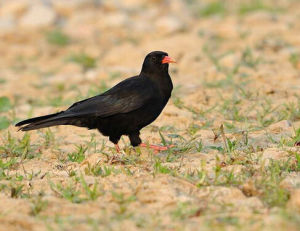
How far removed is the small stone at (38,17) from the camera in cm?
1354

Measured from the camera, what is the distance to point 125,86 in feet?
17.9

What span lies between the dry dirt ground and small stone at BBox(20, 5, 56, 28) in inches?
1.2

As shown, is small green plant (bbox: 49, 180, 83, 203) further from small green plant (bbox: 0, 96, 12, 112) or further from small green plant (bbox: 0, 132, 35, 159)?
small green plant (bbox: 0, 96, 12, 112)

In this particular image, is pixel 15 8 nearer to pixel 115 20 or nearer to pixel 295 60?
pixel 115 20

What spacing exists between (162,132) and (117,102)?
929 mm

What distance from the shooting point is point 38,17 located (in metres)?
13.8

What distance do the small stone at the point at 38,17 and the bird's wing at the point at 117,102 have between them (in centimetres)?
850

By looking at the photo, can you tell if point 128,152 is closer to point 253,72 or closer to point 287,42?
point 253,72

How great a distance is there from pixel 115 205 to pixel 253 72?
5.12m

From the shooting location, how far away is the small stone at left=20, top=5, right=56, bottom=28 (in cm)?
1354

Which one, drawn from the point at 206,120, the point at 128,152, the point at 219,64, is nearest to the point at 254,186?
the point at 128,152

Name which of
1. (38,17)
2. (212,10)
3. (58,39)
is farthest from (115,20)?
(212,10)

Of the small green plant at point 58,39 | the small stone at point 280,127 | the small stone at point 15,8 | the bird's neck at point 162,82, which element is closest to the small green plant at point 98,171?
the bird's neck at point 162,82

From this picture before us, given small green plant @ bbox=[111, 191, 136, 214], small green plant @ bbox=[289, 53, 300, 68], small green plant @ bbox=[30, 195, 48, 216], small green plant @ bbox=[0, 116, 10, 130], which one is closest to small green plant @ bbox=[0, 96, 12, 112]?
small green plant @ bbox=[0, 116, 10, 130]
